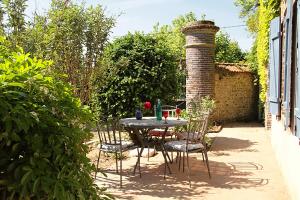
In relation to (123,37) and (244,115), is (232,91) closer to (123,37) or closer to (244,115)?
(244,115)

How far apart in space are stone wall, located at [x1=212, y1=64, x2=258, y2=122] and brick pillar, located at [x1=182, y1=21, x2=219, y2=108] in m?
2.99

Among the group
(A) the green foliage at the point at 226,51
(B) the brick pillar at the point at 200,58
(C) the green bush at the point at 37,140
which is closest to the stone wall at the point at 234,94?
(B) the brick pillar at the point at 200,58

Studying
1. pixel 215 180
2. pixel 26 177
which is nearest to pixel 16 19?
pixel 215 180

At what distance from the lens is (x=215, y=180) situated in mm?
5066

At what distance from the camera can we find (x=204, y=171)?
5.61m

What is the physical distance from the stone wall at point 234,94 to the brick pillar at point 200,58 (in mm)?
2990

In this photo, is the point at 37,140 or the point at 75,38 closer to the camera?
the point at 37,140

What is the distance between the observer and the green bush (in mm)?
1389

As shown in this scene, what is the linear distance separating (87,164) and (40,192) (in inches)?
11.6

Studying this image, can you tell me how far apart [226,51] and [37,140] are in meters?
19.7

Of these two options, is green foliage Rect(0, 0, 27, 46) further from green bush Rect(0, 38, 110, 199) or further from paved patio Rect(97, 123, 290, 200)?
green bush Rect(0, 38, 110, 199)

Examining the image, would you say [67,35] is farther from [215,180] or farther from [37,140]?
[37,140]

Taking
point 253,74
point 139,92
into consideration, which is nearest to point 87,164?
point 139,92

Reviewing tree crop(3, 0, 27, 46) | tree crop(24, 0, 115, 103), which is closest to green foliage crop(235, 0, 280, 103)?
tree crop(24, 0, 115, 103)
